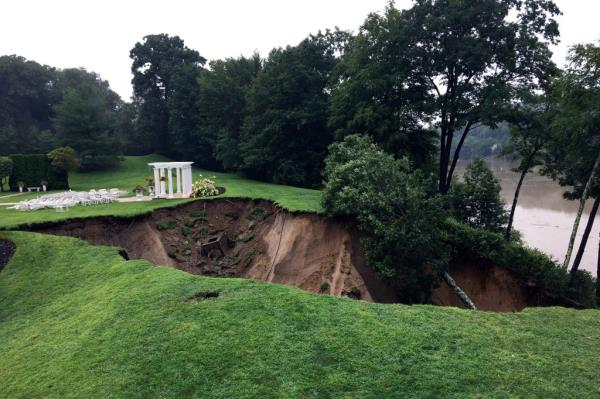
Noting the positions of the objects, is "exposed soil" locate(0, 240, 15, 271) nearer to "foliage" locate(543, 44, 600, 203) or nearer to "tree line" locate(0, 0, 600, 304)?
"tree line" locate(0, 0, 600, 304)

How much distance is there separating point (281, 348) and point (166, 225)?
41.2 feet

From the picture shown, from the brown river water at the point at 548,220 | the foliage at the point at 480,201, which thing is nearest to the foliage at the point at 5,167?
the foliage at the point at 480,201

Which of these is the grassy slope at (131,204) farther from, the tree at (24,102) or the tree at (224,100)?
the tree at (24,102)

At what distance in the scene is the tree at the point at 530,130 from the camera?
17.8 m

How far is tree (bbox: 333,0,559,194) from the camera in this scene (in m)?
18.2

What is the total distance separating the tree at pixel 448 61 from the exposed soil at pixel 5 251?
15492mm

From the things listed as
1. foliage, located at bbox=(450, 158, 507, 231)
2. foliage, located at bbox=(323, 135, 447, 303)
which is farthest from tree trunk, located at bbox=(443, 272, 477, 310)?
foliage, located at bbox=(450, 158, 507, 231)

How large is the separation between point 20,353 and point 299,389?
558 centimetres

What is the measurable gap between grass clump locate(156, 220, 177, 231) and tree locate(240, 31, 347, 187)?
33.0 feet

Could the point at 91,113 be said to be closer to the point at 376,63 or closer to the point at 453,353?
the point at 376,63

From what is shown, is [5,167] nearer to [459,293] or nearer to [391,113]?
[391,113]

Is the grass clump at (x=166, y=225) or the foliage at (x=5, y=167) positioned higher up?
the foliage at (x=5, y=167)

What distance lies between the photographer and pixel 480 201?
21.4 metres

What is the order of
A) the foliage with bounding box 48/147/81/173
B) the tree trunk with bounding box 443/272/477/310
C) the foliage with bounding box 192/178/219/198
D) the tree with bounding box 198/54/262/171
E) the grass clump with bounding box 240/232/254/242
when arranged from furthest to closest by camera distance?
the tree with bounding box 198/54/262/171 < the foliage with bounding box 48/147/81/173 < the foliage with bounding box 192/178/219/198 < the grass clump with bounding box 240/232/254/242 < the tree trunk with bounding box 443/272/477/310
